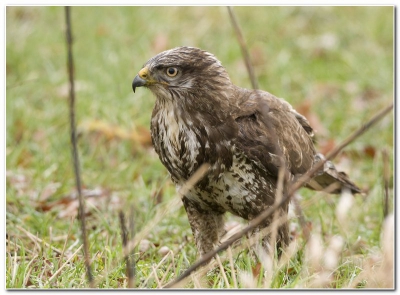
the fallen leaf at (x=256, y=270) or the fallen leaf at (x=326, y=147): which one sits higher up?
the fallen leaf at (x=256, y=270)

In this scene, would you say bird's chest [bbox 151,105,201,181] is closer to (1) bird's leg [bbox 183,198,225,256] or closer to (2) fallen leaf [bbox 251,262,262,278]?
(1) bird's leg [bbox 183,198,225,256]

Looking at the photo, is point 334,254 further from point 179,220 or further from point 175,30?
point 175,30

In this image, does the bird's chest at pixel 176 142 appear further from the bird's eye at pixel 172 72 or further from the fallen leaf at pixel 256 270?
the fallen leaf at pixel 256 270

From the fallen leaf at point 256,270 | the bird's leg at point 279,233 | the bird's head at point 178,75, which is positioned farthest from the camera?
the bird's leg at point 279,233

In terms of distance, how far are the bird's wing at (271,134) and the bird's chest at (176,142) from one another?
24 cm

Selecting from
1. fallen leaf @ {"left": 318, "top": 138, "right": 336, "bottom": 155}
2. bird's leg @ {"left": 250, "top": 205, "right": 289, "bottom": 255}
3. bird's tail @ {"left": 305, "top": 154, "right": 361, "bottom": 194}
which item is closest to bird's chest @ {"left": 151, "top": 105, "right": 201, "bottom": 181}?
bird's leg @ {"left": 250, "top": 205, "right": 289, "bottom": 255}

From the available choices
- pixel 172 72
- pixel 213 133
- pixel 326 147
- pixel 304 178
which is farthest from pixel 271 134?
pixel 326 147

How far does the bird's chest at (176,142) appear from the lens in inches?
148

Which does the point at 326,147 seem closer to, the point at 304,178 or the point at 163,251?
the point at 163,251

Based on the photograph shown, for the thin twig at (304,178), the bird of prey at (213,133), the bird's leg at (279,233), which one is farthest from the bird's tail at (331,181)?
the thin twig at (304,178)

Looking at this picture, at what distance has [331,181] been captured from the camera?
15.3ft

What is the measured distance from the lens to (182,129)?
12.4ft

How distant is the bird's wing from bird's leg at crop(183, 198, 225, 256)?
20.6 inches
